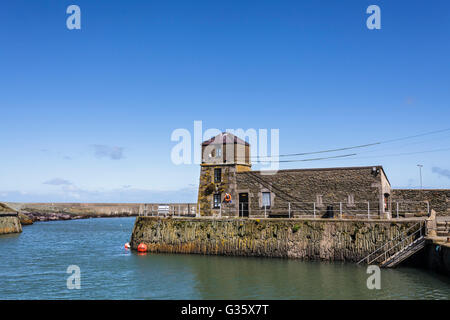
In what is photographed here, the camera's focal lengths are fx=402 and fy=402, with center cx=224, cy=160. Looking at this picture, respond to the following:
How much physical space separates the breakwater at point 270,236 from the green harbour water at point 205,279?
89 centimetres

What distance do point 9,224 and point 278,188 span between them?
41.1 meters

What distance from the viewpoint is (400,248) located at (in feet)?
79.9

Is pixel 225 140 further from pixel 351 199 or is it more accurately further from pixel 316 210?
pixel 351 199

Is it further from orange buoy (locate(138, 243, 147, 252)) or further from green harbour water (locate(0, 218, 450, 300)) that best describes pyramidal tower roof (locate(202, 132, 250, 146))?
green harbour water (locate(0, 218, 450, 300))

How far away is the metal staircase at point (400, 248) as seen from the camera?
23.4 metres

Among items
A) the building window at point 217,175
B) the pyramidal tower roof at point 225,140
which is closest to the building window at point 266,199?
the building window at point 217,175

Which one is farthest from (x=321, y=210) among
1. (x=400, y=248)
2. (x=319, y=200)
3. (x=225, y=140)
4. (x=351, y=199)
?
(x=225, y=140)

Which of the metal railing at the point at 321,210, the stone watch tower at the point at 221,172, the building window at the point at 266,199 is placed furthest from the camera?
the stone watch tower at the point at 221,172

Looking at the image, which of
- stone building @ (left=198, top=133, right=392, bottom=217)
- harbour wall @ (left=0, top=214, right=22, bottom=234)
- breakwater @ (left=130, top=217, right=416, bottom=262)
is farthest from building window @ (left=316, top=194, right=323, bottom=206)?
harbour wall @ (left=0, top=214, right=22, bottom=234)

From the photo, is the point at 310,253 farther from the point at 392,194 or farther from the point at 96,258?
the point at 96,258

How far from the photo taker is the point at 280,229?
27906 mm

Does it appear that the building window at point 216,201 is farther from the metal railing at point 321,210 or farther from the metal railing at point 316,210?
the metal railing at point 321,210
